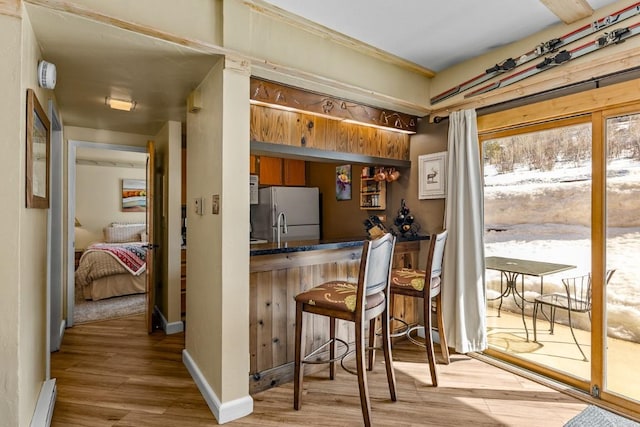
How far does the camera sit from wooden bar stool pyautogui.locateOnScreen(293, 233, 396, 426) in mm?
2016

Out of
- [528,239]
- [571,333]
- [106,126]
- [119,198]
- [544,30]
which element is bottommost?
[571,333]

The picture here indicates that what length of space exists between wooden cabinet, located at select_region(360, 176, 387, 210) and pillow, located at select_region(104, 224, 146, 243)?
4.99 m

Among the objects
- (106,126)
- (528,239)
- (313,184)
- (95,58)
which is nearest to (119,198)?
(106,126)

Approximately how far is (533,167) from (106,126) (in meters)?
4.10

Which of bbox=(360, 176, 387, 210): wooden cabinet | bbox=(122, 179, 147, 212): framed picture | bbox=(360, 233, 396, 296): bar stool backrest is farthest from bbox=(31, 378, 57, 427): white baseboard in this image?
bbox=(122, 179, 147, 212): framed picture

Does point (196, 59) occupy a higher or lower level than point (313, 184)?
higher

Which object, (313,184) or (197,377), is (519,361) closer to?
(197,377)

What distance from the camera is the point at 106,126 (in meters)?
3.72

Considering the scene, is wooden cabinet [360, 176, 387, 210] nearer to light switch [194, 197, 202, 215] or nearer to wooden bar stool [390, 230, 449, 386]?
wooden bar stool [390, 230, 449, 386]

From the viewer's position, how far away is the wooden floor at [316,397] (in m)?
2.15

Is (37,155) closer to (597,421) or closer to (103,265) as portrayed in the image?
(597,421)

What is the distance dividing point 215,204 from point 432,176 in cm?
206

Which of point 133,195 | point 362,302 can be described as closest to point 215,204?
point 362,302

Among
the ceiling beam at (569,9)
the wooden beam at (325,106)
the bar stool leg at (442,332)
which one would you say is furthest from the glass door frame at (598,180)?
the wooden beam at (325,106)
